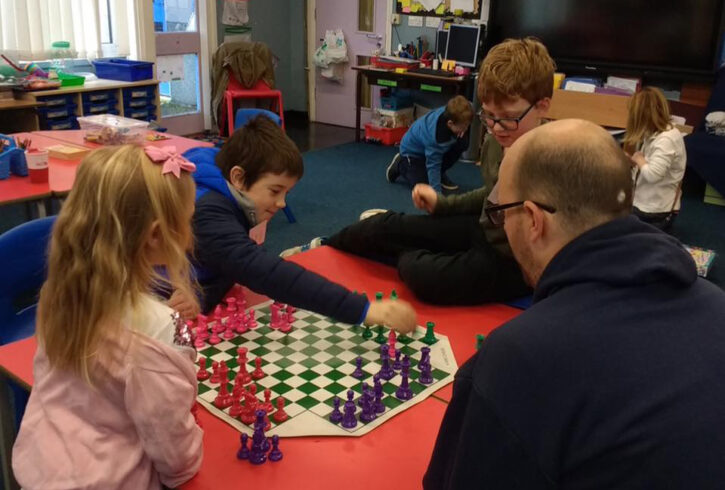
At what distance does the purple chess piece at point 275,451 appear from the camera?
131cm

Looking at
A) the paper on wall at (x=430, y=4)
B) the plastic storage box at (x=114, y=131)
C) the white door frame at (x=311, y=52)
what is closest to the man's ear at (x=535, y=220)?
the plastic storage box at (x=114, y=131)

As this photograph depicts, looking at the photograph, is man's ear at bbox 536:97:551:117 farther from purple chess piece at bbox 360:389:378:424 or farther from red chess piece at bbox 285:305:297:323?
purple chess piece at bbox 360:389:378:424

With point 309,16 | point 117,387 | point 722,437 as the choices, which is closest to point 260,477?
point 117,387

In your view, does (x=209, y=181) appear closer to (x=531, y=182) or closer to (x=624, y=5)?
(x=531, y=182)

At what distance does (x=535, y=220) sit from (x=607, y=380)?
1.02ft

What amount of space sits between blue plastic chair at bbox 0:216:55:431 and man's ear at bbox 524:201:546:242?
146 cm

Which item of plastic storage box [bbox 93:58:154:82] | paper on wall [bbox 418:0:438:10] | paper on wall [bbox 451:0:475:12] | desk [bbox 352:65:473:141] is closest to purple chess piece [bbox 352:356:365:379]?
plastic storage box [bbox 93:58:154:82]

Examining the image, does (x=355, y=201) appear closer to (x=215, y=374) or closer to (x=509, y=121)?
(x=509, y=121)

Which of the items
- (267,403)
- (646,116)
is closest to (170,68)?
(646,116)

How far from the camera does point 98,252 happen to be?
122cm

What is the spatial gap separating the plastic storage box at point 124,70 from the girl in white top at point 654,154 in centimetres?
372

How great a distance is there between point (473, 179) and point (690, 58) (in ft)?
6.60

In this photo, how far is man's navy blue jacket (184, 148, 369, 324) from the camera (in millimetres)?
1727

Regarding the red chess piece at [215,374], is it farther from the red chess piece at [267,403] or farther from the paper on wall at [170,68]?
→ the paper on wall at [170,68]
